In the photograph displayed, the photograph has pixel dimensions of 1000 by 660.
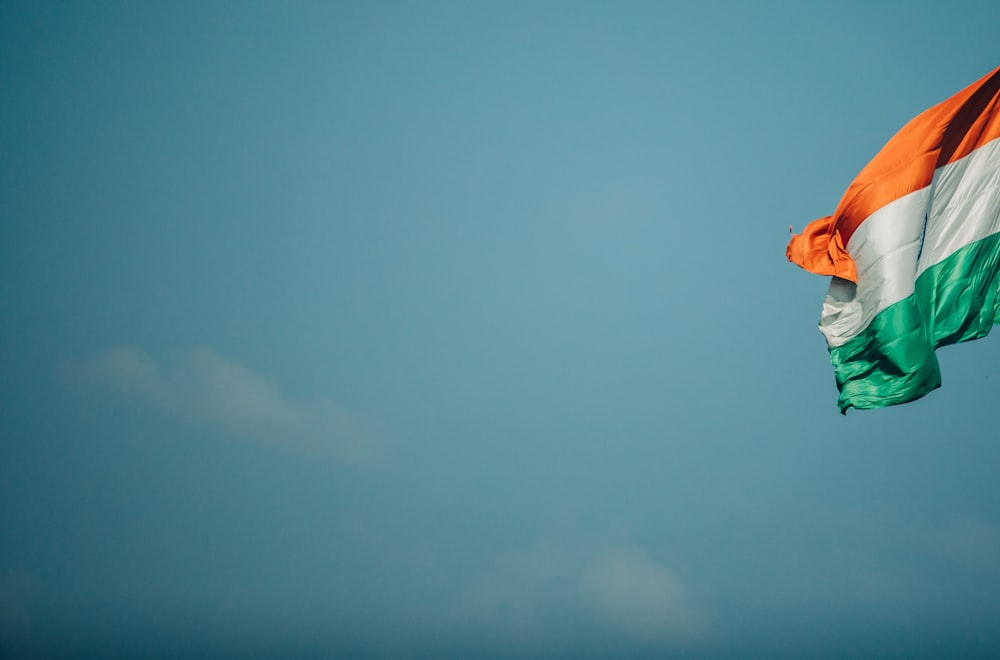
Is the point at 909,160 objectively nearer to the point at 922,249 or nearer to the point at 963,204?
the point at 963,204

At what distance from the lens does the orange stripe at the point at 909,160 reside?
1173 cm

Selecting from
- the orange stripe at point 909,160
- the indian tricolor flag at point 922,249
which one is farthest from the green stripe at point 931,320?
the orange stripe at point 909,160

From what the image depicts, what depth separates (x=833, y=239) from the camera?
12945 mm

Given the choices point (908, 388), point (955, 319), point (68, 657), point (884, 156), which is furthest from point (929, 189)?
point (68, 657)

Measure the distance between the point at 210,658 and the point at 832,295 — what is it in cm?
12878

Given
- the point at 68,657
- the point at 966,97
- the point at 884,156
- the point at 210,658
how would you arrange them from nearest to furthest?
the point at 966,97 → the point at 884,156 → the point at 68,657 → the point at 210,658

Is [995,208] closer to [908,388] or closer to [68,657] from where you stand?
[908,388]

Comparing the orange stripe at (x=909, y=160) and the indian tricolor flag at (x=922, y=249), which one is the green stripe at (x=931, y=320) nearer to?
the indian tricolor flag at (x=922, y=249)

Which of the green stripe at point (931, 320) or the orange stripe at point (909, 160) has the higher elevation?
the orange stripe at point (909, 160)

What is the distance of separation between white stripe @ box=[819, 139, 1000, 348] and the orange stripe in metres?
0.15

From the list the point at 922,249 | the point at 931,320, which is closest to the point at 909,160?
the point at 922,249

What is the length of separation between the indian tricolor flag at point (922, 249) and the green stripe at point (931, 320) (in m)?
0.01

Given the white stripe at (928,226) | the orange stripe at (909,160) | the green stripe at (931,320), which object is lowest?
the green stripe at (931,320)

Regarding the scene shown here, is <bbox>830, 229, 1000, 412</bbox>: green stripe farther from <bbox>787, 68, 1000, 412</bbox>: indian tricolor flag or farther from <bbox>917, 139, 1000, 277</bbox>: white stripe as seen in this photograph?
<bbox>917, 139, 1000, 277</bbox>: white stripe
